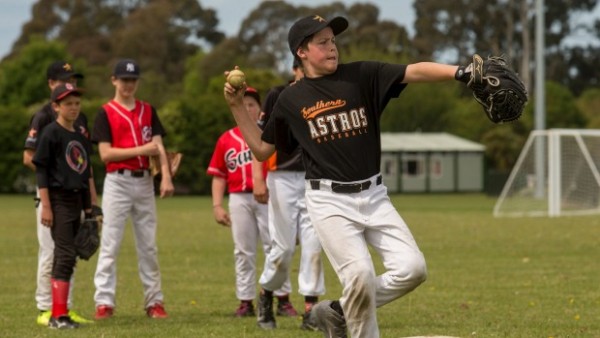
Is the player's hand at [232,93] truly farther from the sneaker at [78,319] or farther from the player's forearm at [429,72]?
the sneaker at [78,319]

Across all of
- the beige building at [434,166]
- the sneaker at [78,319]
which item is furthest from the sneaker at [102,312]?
the beige building at [434,166]

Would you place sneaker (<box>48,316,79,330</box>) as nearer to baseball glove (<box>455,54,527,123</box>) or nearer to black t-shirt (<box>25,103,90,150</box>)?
black t-shirt (<box>25,103,90,150</box>)

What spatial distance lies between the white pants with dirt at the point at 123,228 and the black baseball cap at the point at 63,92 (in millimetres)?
850

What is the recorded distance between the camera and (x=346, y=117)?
23.7ft

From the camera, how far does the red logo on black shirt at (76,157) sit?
1005cm

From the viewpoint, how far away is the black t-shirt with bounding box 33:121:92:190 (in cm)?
992

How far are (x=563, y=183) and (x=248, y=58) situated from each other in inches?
2583

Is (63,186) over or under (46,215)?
over

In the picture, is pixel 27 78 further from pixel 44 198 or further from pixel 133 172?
pixel 44 198

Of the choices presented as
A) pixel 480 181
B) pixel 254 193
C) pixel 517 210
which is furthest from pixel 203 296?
pixel 480 181

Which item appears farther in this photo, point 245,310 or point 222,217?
point 222,217

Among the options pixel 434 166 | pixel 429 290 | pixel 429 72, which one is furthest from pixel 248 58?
pixel 429 72

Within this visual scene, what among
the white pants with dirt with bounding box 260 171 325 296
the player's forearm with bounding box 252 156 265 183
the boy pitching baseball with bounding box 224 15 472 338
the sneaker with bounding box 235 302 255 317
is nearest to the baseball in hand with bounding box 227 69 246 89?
the boy pitching baseball with bounding box 224 15 472 338

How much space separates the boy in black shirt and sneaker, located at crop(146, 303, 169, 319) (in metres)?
0.94
